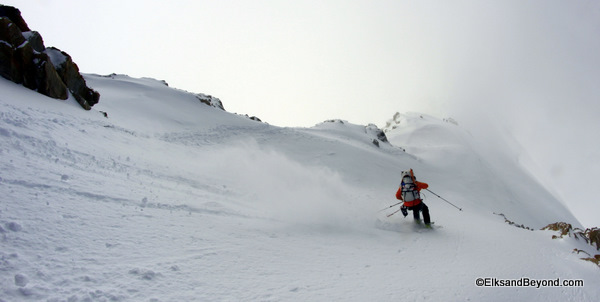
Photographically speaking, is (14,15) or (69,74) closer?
(14,15)

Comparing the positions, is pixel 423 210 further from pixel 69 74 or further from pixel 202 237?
pixel 69 74

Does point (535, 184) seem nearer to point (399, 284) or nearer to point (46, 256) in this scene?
point (399, 284)

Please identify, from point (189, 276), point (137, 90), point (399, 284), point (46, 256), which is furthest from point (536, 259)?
point (137, 90)

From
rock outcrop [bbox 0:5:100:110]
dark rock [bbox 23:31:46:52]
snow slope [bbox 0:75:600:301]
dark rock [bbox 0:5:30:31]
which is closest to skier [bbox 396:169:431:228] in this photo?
snow slope [bbox 0:75:600:301]

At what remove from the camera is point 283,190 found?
45.5 feet

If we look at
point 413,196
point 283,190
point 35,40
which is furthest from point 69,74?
point 413,196

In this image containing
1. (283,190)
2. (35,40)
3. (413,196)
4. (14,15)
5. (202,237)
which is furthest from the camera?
(35,40)

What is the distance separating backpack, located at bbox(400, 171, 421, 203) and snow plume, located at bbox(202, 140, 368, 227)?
1.77 metres

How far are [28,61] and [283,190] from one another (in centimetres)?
1576

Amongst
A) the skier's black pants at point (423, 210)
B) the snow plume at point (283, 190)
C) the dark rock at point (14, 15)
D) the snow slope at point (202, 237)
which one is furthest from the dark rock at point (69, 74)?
the skier's black pants at point (423, 210)

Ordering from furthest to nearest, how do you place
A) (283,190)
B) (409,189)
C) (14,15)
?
(14,15) < (283,190) < (409,189)

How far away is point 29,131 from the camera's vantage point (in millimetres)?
9578

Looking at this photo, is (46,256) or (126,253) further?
(126,253)

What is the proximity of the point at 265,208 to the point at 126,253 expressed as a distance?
609cm
